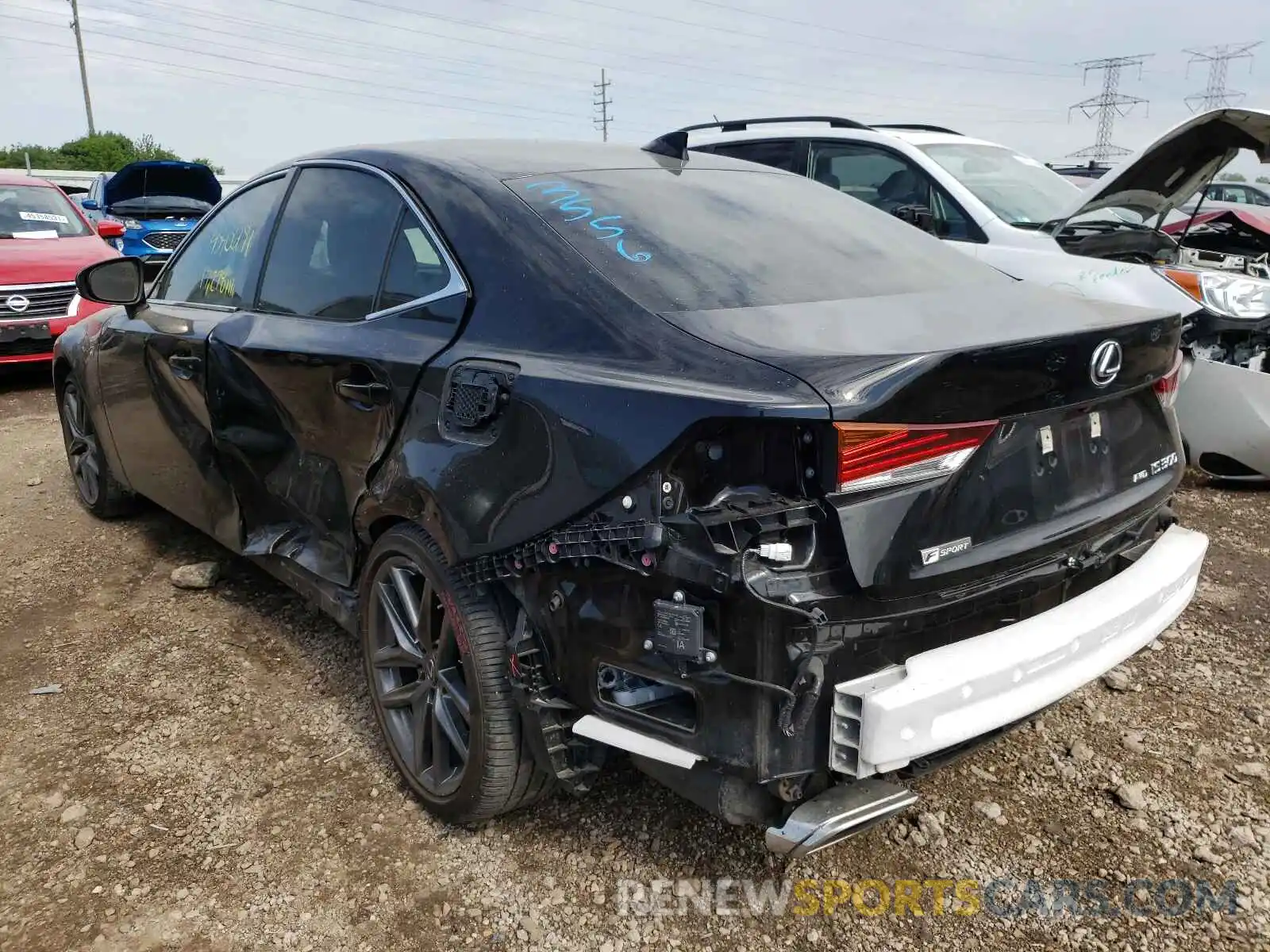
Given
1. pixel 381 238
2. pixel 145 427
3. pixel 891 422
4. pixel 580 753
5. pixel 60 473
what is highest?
pixel 381 238

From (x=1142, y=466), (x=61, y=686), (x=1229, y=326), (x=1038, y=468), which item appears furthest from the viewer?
(x=1229, y=326)

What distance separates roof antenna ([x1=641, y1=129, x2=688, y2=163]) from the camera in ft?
10.1

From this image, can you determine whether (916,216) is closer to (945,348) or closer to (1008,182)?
(1008,182)

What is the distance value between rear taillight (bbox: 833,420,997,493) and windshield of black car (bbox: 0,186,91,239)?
30.4 feet

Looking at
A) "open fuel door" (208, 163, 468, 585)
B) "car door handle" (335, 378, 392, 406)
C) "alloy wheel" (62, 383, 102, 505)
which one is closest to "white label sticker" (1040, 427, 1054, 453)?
"open fuel door" (208, 163, 468, 585)

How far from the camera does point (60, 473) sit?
5.82 m

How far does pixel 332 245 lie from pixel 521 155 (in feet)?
2.15

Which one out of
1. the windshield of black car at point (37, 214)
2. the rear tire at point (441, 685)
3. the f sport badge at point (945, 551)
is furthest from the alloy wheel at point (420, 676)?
the windshield of black car at point (37, 214)

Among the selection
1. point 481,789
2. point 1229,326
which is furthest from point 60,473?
point 1229,326

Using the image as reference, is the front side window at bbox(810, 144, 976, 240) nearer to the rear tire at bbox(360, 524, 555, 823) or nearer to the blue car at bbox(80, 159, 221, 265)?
the rear tire at bbox(360, 524, 555, 823)

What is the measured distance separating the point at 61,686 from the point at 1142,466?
3338 millimetres

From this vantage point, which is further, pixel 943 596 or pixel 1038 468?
pixel 1038 468

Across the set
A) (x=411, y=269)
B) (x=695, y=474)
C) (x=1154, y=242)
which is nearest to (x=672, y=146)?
(x=411, y=269)

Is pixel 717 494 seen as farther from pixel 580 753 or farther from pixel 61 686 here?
pixel 61 686
